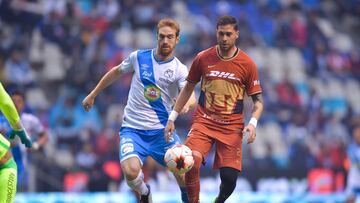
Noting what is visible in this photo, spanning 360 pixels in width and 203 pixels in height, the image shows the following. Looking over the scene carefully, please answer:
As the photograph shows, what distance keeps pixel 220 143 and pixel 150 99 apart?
3.70 feet

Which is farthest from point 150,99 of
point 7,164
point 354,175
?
point 354,175

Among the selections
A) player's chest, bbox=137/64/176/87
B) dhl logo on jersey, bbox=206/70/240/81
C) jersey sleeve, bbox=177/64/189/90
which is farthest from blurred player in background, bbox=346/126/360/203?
dhl logo on jersey, bbox=206/70/240/81

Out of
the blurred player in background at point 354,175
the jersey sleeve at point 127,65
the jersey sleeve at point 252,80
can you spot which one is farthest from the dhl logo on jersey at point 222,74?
the blurred player in background at point 354,175

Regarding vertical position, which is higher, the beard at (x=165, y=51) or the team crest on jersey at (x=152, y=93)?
the beard at (x=165, y=51)

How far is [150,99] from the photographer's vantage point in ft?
39.5

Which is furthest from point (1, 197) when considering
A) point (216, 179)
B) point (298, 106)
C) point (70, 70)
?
point (298, 106)

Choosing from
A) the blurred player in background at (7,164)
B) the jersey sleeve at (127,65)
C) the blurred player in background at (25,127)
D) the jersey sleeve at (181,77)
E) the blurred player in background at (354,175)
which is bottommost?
the blurred player in background at (354,175)

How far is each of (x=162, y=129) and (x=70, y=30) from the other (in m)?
11.4

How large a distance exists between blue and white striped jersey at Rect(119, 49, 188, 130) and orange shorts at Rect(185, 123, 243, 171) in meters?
0.66

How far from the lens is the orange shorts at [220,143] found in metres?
11.6

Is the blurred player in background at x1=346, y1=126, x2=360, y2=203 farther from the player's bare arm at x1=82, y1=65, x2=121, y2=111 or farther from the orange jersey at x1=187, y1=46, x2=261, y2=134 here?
the player's bare arm at x1=82, y1=65, x2=121, y2=111

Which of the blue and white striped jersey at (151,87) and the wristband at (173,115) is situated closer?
the wristband at (173,115)

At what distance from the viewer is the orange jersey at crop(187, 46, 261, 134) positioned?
1145cm

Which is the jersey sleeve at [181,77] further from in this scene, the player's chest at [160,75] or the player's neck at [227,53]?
the player's neck at [227,53]
